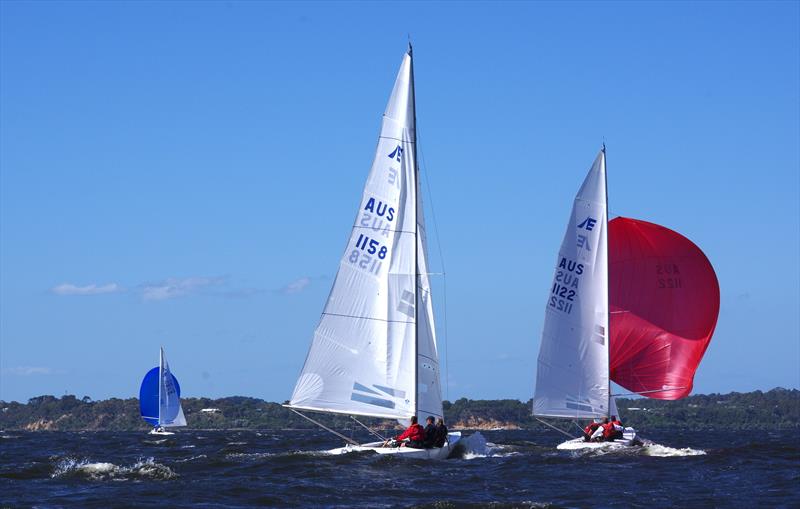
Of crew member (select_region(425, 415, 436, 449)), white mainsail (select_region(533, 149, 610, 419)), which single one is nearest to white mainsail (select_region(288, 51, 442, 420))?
crew member (select_region(425, 415, 436, 449))

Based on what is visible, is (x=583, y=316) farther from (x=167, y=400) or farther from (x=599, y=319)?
(x=167, y=400)

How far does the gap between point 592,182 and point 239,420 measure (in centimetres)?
10902

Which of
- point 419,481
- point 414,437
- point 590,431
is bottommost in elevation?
point 419,481

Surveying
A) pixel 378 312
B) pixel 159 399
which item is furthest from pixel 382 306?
pixel 159 399

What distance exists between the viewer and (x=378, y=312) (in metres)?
32.2

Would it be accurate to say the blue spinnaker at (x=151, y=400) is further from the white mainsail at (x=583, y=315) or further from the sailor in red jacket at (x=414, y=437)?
the sailor in red jacket at (x=414, y=437)

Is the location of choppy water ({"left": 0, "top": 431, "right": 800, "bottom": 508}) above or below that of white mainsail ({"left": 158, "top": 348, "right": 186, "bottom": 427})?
below

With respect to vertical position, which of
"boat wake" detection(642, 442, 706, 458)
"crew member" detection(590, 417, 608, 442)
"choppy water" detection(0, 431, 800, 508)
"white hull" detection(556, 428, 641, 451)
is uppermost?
"crew member" detection(590, 417, 608, 442)

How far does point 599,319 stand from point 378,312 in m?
10.3

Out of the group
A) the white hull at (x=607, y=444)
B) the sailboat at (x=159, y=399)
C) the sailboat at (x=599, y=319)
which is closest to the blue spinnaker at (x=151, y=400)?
the sailboat at (x=159, y=399)

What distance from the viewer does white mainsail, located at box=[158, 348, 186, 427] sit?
7938 cm

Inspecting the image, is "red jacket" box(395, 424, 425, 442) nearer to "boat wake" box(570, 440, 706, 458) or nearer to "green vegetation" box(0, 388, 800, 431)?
"boat wake" box(570, 440, 706, 458)

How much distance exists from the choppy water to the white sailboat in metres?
2.66

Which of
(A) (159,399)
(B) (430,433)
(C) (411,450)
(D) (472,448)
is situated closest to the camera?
(C) (411,450)
